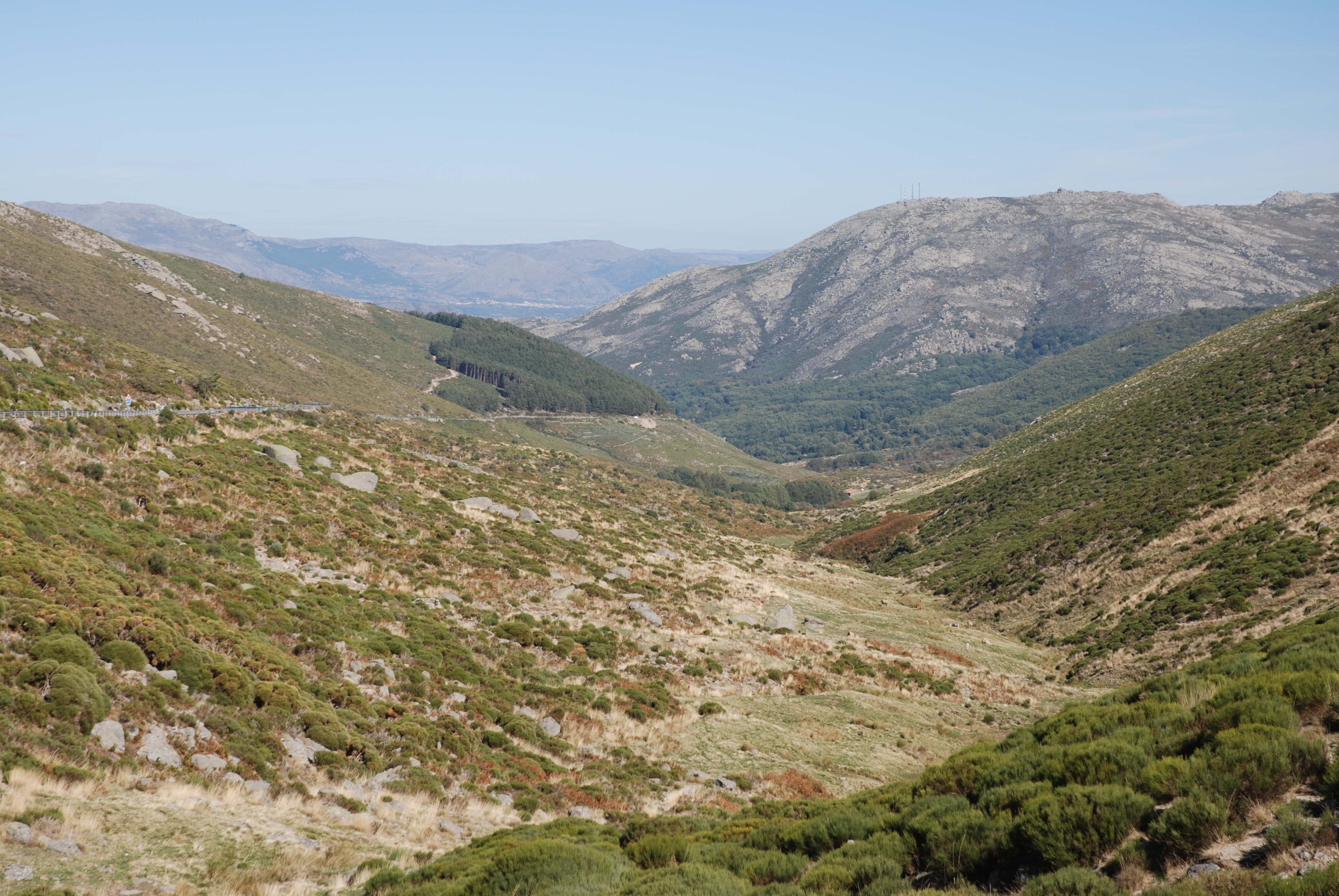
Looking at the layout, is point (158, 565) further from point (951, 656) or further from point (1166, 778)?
point (951, 656)

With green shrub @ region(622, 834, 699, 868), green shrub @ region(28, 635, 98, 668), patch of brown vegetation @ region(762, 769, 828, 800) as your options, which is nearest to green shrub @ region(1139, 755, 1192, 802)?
green shrub @ region(622, 834, 699, 868)

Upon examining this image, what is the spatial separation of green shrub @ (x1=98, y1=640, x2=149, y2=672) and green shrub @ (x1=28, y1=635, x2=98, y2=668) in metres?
0.58

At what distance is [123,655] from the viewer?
19.2 meters

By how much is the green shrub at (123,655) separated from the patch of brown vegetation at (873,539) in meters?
76.1

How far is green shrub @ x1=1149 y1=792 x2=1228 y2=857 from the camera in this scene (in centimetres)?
1005

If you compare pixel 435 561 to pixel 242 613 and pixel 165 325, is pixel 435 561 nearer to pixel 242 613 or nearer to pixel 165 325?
pixel 242 613

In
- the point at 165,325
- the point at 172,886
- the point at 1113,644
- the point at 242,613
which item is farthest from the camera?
the point at 165,325

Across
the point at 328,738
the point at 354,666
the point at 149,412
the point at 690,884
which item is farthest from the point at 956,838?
the point at 149,412

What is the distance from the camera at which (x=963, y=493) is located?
90.7 meters

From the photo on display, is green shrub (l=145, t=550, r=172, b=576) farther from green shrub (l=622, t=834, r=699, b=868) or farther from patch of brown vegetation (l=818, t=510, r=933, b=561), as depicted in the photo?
patch of brown vegetation (l=818, t=510, r=933, b=561)

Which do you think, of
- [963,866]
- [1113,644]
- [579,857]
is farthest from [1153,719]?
[1113,644]

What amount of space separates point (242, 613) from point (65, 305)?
144 metres

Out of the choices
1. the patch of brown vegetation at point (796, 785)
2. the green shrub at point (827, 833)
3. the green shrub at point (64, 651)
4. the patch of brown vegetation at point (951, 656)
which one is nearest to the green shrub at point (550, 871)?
the green shrub at point (827, 833)

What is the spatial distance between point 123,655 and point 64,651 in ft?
Result: 4.83
